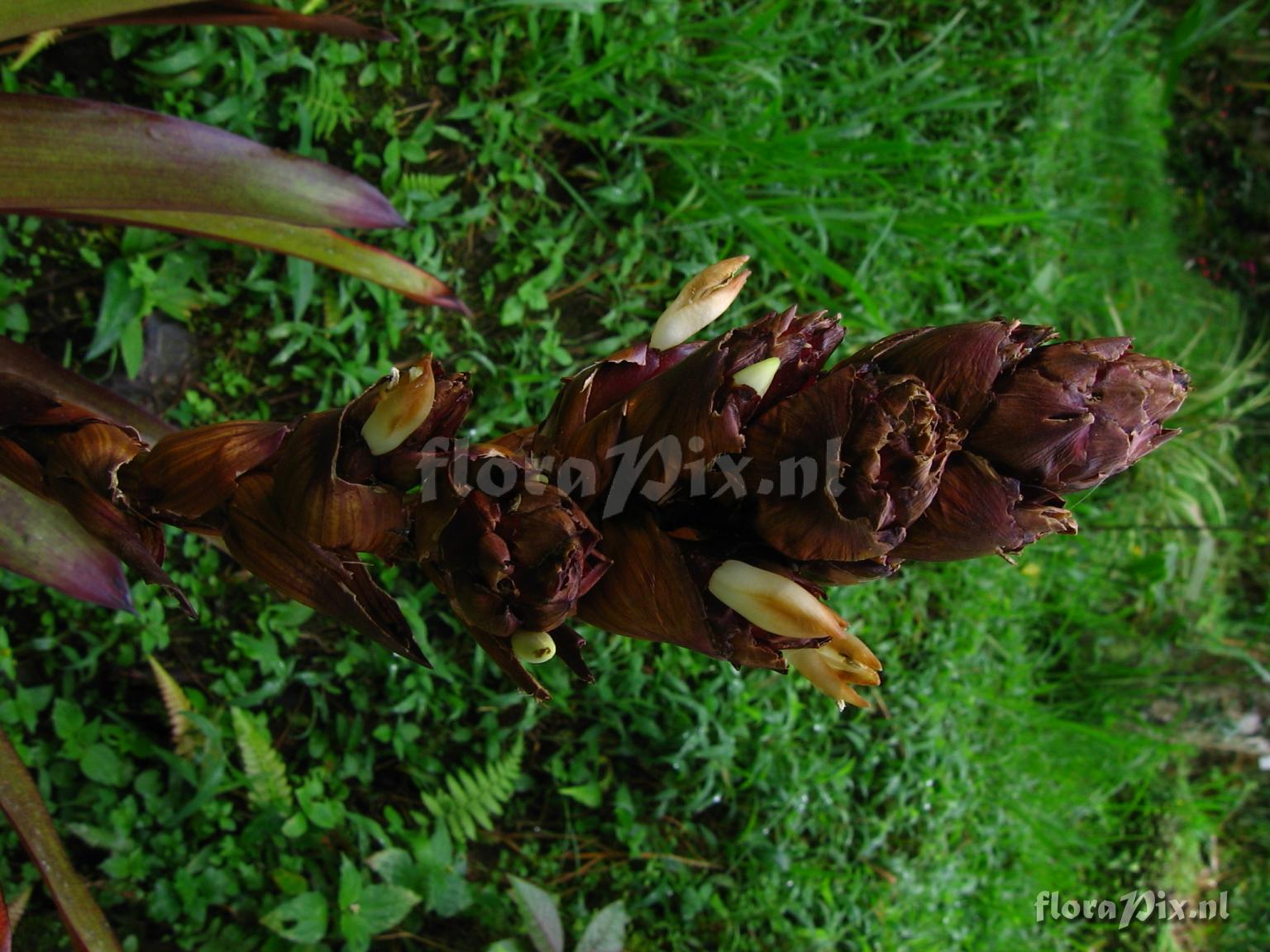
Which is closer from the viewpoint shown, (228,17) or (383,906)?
(228,17)

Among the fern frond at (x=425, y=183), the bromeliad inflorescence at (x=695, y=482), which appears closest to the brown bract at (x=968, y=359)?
the bromeliad inflorescence at (x=695, y=482)

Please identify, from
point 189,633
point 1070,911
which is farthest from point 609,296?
point 1070,911

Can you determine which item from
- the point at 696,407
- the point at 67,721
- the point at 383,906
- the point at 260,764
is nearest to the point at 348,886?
the point at 383,906

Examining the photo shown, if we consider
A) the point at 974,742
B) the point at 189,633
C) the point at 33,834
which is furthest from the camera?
the point at 974,742

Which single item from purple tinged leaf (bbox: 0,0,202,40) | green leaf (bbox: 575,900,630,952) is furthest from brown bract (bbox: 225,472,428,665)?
green leaf (bbox: 575,900,630,952)

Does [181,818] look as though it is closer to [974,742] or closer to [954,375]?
[954,375]

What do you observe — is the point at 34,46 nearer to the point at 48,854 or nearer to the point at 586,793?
the point at 48,854

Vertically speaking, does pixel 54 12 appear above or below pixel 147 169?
above

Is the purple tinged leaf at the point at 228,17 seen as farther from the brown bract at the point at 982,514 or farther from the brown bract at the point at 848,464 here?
the brown bract at the point at 982,514
